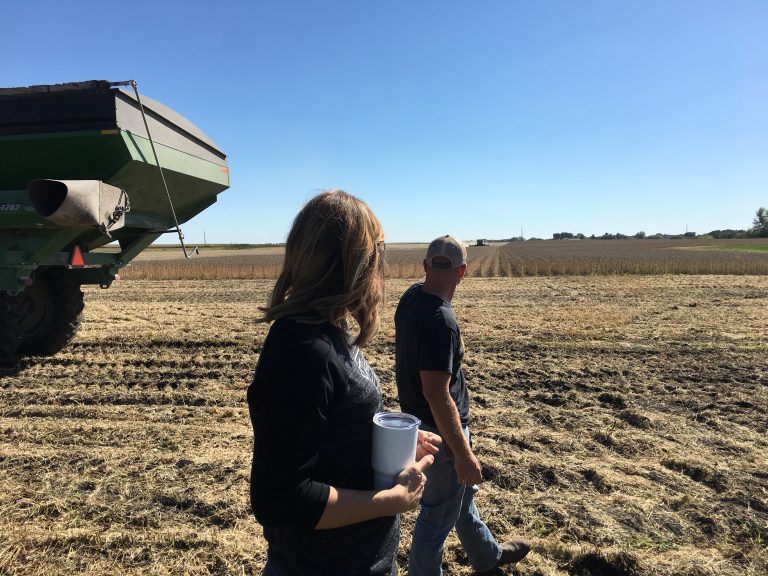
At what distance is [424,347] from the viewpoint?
2213mm

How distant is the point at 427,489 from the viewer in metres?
2.32

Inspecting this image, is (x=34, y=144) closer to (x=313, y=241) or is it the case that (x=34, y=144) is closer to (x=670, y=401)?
(x=313, y=241)

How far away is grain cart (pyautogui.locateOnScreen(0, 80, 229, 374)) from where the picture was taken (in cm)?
521

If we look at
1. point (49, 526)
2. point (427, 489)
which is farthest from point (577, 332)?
point (49, 526)

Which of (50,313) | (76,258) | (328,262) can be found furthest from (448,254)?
(50,313)

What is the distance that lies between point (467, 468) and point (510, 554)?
815 mm

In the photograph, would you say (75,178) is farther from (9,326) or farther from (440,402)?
(440,402)

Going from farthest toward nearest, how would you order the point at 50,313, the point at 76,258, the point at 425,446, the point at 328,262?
the point at 50,313 → the point at 76,258 → the point at 425,446 → the point at 328,262

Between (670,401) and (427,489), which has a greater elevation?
(427,489)

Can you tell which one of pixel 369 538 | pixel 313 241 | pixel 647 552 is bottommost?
pixel 647 552

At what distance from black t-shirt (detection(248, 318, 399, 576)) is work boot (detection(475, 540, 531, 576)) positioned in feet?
4.81

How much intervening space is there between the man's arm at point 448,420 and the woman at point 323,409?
0.67 meters

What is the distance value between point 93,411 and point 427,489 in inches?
155

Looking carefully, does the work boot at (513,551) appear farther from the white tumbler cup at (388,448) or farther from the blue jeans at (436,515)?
the white tumbler cup at (388,448)
